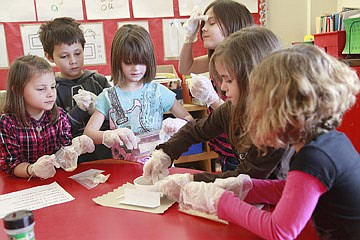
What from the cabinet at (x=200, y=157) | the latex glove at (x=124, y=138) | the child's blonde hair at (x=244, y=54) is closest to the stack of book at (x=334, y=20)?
the cabinet at (x=200, y=157)

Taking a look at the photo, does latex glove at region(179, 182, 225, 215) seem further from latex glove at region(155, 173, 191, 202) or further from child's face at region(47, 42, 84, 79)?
child's face at region(47, 42, 84, 79)

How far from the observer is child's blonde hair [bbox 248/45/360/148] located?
24.7 inches

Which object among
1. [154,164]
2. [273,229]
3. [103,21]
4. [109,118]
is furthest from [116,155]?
[103,21]

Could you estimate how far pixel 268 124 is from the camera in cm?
66

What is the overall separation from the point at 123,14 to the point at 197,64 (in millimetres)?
1287

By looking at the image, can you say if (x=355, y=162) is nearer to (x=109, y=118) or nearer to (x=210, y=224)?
(x=210, y=224)

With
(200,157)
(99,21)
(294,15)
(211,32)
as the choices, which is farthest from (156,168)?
(294,15)

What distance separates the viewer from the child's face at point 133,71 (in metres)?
1.38

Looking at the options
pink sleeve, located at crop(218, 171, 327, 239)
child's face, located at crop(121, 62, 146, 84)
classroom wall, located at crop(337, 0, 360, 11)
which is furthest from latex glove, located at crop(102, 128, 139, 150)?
classroom wall, located at crop(337, 0, 360, 11)

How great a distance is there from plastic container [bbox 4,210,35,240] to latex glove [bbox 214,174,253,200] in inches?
16.8

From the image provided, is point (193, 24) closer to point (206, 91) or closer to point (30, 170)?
point (206, 91)

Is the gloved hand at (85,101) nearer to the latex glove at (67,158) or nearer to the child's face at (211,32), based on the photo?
→ the latex glove at (67,158)

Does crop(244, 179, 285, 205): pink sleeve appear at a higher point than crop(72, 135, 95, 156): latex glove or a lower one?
lower

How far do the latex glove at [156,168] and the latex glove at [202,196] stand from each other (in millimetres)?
203
